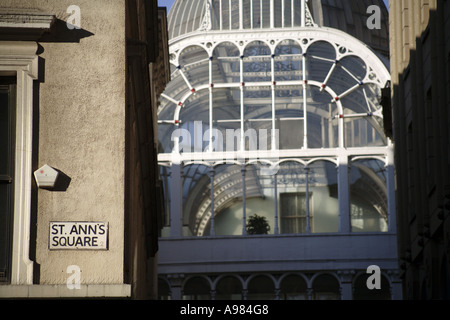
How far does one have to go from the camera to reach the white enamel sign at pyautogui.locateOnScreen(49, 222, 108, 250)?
11.7 m

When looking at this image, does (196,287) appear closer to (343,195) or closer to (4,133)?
(343,195)

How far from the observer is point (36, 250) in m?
11.7

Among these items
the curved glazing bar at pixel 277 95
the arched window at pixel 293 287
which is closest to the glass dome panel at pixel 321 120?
the curved glazing bar at pixel 277 95

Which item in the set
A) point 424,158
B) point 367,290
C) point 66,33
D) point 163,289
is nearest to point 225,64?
point 163,289

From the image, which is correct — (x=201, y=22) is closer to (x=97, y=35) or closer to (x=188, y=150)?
(x=188, y=150)

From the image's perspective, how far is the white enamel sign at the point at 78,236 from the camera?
38.5 feet

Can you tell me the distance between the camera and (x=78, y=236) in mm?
11805

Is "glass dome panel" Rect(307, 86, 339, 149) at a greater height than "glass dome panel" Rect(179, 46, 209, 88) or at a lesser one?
lesser

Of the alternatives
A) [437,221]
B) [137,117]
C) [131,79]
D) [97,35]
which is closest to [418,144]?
[437,221]

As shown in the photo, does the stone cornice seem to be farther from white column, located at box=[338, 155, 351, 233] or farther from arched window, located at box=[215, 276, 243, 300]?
white column, located at box=[338, 155, 351, 233]

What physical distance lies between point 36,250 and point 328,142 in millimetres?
27373

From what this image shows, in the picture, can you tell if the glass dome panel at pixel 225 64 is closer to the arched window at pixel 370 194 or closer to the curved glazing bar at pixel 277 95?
the curved glazing bar at pixel 277 95

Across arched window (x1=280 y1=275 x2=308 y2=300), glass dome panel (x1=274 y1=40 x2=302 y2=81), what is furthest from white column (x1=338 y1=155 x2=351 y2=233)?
glass dome panel (x1=274 y1=40 x2=302 y2=81)

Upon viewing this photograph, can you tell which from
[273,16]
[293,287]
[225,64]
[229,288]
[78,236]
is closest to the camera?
[78,236]
